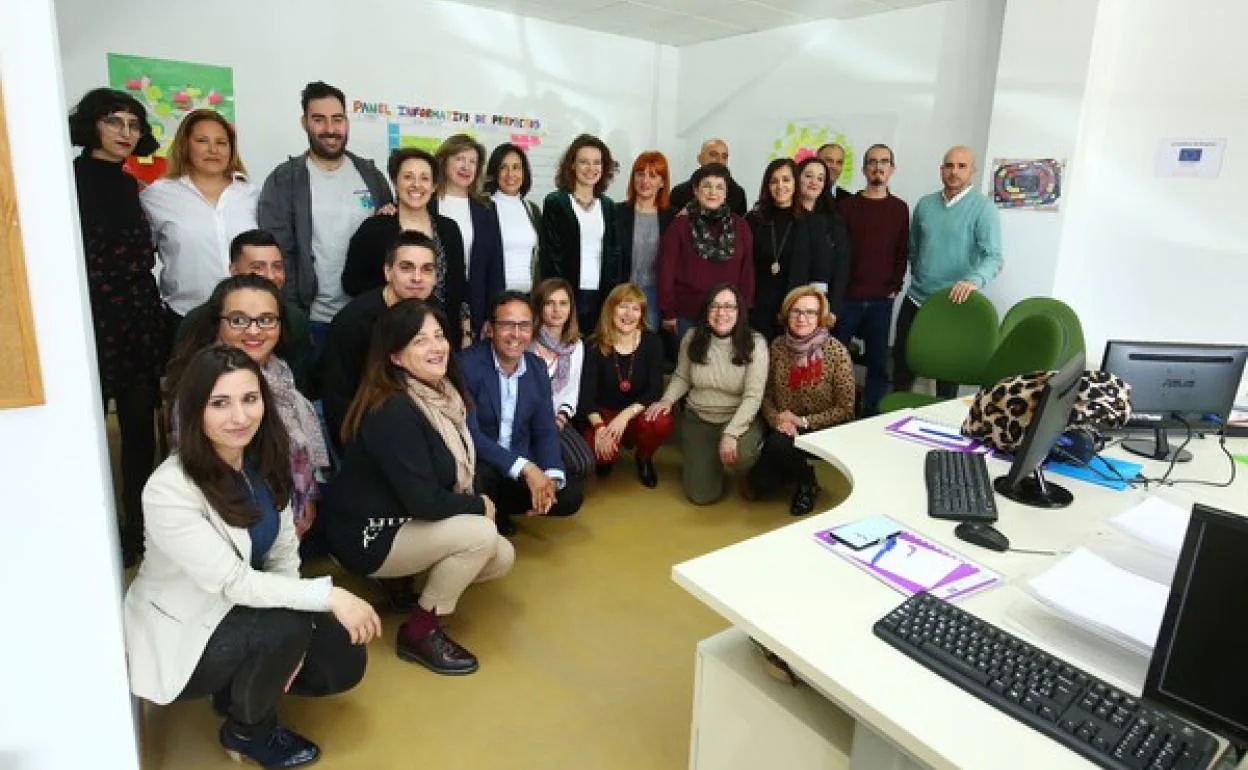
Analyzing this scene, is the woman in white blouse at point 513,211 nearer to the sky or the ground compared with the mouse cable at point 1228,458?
nearer to the sky

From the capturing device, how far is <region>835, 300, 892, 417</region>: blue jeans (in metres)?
4.22

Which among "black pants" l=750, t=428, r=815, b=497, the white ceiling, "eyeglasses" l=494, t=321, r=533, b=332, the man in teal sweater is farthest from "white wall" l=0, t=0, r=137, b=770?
the white ceiling

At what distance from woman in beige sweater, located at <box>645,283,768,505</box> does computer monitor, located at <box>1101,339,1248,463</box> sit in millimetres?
1450

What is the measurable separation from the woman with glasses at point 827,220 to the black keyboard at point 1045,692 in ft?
9.25

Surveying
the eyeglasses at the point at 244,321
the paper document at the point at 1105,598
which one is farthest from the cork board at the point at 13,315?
the paper document at the point at 1105,598

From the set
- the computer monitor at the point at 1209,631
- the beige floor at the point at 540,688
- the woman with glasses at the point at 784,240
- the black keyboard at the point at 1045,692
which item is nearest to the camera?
the computer monitor at the point at 1209,631

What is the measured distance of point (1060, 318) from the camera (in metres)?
3.50

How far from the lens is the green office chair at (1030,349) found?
2.93 meters

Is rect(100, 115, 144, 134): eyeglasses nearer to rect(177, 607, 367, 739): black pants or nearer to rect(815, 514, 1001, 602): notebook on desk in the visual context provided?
rect(177, 607, 367, 739): black pants

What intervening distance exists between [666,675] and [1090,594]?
4.11 feet

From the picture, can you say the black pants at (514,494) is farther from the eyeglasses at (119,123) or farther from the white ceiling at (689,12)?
the white ceiling at (689,12)

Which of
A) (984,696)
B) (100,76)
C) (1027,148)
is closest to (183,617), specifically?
(984,696)

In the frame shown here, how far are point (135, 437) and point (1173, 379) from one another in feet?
10.9

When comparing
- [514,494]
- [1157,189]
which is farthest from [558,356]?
→ [1157,189]
